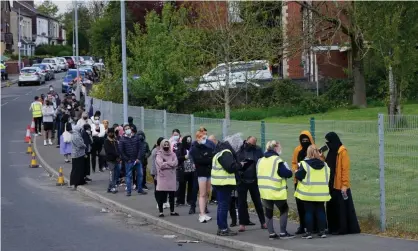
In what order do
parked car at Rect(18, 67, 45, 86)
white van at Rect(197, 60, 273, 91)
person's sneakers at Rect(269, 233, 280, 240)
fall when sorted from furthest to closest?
parked car at Rect(18, 67, 45, 86), white van at Rect(197, 60, 273, 91), person's sneakers at Rect(269, 233, 280, 240)

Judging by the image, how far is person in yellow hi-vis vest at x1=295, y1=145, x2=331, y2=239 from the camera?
41.3ft

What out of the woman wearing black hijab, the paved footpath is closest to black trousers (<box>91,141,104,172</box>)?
the paved footpath

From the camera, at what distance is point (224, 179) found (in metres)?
13.5

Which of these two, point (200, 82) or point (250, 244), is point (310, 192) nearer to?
point (250, 244)

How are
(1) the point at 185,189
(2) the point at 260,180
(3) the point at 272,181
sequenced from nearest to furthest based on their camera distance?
(3) the point at 272,181, (2) the point at 260,180, (1) the point at 185,189

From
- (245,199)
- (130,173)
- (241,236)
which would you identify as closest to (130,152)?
(130,173)

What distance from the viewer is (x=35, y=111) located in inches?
1331

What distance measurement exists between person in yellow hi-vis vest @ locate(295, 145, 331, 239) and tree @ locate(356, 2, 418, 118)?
12.7 m

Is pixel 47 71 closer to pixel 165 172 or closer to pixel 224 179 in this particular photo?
pixel 165 172

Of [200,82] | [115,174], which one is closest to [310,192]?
[115,174]

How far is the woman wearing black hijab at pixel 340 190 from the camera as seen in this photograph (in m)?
12.9

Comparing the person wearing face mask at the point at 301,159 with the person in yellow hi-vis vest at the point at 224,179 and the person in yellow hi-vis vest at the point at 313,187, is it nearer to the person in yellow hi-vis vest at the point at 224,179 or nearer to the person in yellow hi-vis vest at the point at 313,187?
the person in yellow hi-vis vest at the point at 313,187

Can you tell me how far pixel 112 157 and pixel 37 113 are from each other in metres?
15.3

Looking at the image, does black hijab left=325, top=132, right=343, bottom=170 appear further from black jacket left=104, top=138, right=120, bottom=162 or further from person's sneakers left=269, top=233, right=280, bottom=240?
black jacket left=104, top=138, right=120, bottom=162
